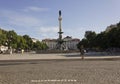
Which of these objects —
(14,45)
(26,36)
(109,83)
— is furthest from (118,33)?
(26,36)

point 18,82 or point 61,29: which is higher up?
point 61,29

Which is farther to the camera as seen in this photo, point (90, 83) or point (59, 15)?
point (59, 15)

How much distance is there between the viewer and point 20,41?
486 feet

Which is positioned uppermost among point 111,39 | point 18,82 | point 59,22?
point 59,22

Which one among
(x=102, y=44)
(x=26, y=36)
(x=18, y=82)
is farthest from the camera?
(x=26, y=36)

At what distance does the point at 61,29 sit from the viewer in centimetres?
11306

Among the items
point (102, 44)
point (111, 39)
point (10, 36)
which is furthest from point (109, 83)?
point (10, 36)

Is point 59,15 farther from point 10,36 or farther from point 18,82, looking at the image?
point 18,82

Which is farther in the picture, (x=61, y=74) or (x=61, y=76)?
(x=61, y=74)

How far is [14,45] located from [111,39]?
5706 centimetres

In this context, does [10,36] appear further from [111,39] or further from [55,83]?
[55,83]

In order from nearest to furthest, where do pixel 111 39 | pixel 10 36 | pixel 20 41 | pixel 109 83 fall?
pixel 109 83
pixel 111 39
pixel 10 36
pixel 20 41

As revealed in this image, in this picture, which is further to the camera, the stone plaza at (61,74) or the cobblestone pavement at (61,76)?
the stone plaza at (61,74)

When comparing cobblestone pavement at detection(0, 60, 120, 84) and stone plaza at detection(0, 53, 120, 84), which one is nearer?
cobblestone pavement at detection(0, 60, 120, 84)
